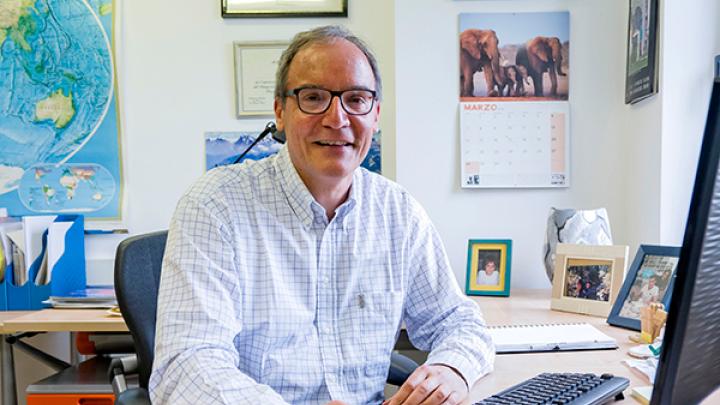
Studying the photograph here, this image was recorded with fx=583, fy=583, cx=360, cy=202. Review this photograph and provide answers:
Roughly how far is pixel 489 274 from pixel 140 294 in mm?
1185

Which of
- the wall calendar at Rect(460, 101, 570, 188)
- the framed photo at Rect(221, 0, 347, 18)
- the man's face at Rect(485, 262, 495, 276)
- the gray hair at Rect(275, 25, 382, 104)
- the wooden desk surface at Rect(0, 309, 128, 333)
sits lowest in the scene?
the wooden desk surface at Rect(0, 309, 128, 333)

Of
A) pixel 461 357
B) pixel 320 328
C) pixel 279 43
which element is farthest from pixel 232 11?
pixel 461 357

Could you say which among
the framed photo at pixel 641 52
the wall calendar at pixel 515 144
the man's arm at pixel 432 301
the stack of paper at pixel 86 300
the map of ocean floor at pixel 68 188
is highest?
the framed photo at pixel 641 52

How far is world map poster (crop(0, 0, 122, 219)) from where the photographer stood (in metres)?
2.17

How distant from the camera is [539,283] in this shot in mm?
2062

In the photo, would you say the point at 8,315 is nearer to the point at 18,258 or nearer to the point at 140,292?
the point at 18,258

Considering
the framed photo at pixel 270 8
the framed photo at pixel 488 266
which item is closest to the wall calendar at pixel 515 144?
the framed photo at pixel 488 266

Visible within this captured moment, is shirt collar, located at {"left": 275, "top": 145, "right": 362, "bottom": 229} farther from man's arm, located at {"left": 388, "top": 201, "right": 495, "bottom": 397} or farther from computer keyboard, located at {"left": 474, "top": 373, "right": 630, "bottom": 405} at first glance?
computer keyboard, located at {"left": 474, "top": 373, "right": 630, "bottom": 405}

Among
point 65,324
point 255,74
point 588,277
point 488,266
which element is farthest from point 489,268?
point 65,324

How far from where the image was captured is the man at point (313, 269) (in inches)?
39.9

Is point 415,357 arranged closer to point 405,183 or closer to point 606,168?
point 405,183

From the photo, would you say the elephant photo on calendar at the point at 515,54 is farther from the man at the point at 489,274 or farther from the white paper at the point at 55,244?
the white paper at the point at 55,244

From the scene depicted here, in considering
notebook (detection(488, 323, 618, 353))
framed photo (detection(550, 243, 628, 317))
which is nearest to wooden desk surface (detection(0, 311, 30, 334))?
notebook (detection(488, 323, 618, 353))

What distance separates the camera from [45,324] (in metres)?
1.72
